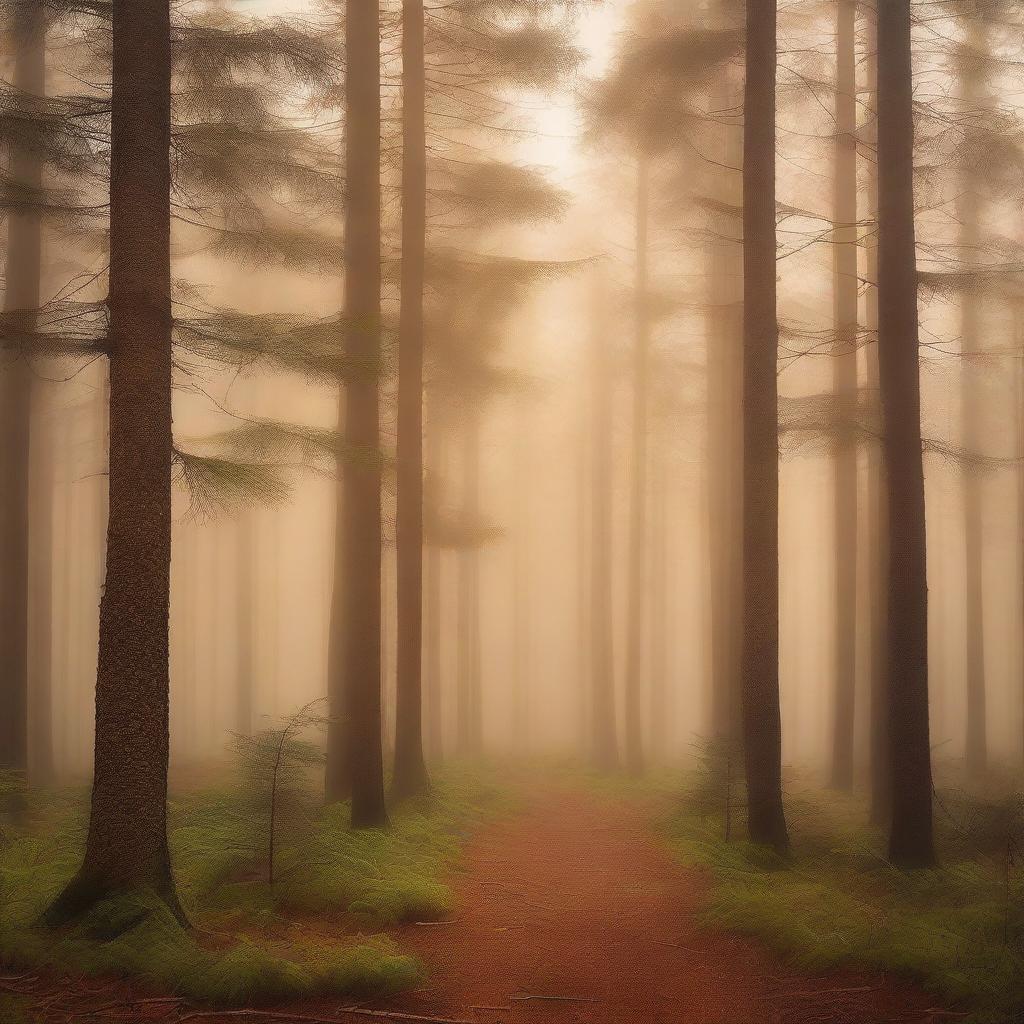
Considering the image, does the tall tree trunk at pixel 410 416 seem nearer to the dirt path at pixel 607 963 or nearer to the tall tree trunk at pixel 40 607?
the dirt path at pixel 607 963

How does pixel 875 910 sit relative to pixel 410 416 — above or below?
below

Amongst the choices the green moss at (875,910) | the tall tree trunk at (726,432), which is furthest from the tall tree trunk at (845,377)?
the green moss at (875,910)

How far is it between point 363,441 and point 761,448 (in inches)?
187

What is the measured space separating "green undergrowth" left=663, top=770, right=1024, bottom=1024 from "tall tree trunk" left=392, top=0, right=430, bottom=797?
13.9ft

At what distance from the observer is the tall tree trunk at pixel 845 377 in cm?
1280

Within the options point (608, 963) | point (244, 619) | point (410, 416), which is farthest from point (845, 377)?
point (244, 619)

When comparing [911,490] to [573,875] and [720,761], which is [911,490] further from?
[573,875]

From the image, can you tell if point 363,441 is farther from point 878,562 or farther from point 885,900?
point 878,562

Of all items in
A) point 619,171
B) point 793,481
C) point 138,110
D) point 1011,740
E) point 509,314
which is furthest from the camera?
point 793,481

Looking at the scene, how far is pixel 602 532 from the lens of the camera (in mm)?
20078

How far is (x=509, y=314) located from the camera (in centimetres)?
1347

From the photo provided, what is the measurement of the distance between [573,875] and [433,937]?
2847 millimetres

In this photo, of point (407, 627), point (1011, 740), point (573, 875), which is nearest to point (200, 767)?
point (407, 627)

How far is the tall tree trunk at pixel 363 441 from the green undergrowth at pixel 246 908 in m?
0.92
